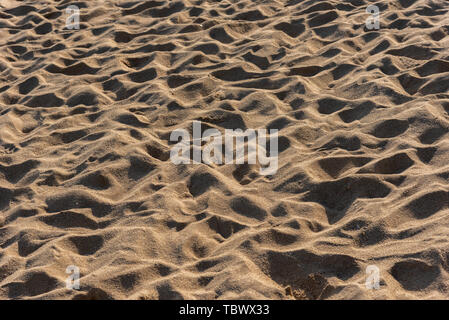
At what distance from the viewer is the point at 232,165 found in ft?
11.9

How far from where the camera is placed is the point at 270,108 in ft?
13.8

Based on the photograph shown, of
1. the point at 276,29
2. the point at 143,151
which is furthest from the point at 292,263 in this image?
the point at 276,29

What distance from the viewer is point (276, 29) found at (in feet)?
17.6

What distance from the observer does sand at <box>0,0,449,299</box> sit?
2.80 metres

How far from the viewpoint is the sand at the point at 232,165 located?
2801 millimetres

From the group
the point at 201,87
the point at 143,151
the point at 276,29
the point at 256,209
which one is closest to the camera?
the point at 256,209

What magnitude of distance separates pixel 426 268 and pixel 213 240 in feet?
3.35

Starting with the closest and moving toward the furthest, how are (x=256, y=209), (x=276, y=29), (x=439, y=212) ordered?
1. (x=439, y=212)
2. (x=256, y=209)
3. (x=276, y=29)

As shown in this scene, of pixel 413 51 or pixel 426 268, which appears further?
pixel 413 51

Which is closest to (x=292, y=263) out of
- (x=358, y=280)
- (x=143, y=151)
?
(x=358, y=280)

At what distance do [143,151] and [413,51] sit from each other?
7.35ft

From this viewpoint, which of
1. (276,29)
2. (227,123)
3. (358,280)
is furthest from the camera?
(276,29)

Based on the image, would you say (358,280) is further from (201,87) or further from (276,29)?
(276,29)

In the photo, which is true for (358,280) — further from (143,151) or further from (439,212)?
(143,151)
